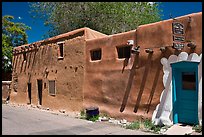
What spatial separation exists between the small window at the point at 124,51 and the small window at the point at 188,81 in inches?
112

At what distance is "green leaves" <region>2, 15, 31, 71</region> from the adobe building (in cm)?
973

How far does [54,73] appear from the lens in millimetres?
15781

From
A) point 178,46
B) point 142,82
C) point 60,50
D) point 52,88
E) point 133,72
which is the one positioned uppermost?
point 60,50

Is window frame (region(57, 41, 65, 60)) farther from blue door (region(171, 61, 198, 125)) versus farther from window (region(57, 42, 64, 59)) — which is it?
blue door (region(171, 61, 198, 125))

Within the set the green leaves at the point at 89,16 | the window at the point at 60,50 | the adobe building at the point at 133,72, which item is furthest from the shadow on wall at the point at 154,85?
the green leaves at the point at 89,16

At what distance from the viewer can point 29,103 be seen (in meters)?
18.6

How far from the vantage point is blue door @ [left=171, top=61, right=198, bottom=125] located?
900 cm

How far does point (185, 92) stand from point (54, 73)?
8792mm

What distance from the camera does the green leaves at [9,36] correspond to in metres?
24.9

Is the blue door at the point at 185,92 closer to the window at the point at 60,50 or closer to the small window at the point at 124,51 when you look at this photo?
the small window at the point at 124,51

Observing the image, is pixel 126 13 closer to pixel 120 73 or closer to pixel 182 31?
pixel 120 73

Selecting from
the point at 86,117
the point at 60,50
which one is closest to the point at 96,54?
the point at 86,117

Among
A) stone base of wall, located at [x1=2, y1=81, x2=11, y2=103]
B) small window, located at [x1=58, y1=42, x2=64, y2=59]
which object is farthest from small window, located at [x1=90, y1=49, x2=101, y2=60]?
stone base of wall, located at [x1=2, y1=81, x2=11, y2=103]

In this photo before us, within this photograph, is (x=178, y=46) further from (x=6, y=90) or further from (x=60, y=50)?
(x=6, y=90)
